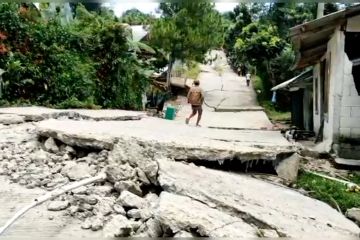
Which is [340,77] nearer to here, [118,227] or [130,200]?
[130,200]

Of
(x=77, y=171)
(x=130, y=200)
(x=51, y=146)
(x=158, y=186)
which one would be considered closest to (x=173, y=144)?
(x=158, y=186)

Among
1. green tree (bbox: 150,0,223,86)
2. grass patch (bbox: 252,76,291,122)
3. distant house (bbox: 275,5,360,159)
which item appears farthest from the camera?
green tree (bbox: 150,0,223,86)

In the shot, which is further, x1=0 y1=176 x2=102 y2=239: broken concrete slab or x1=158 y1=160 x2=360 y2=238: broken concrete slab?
x1=158 y1=160 x2=360 y2=238: broken concrete slab

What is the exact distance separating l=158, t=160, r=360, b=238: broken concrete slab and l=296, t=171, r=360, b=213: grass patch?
31 cm

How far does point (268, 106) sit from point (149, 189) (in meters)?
15.2

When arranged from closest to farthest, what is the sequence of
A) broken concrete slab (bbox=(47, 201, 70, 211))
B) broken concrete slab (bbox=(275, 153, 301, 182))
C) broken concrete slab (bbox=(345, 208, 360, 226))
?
1. broken concrete slab (bbox=(47, 201, 70, 211))
2. broken concrete slab (bbox=(345, 208, 360, 226))
3. broken concrete slab (bbox=(275, 153, 301, 182))

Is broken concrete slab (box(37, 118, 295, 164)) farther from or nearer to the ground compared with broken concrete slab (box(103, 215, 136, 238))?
farther from the ground

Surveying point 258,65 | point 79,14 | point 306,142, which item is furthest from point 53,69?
point 258,65

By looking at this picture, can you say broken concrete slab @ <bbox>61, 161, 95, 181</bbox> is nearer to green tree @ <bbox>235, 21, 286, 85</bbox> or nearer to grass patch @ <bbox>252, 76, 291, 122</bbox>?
grass patch @ <bbox>252, 76, 291, 122</bbox>

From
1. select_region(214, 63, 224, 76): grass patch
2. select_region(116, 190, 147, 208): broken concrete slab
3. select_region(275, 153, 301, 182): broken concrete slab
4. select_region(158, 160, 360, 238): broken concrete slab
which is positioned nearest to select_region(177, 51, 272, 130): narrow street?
select_region(214, 63, 224, 76): grass patch

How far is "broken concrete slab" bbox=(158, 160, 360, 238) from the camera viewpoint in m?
3.01

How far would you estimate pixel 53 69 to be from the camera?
31.8ft

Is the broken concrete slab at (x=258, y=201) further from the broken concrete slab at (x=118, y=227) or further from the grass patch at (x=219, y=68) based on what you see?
the grass patch at (x=219, y=68)

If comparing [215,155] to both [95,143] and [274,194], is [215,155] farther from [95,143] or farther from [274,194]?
[95,143]
